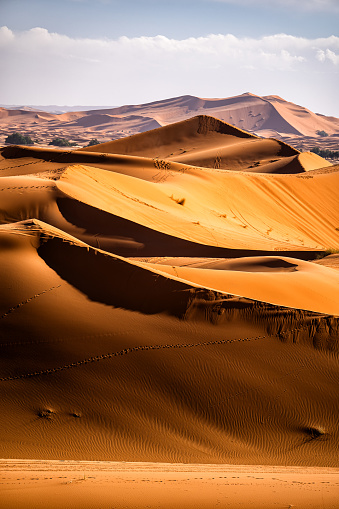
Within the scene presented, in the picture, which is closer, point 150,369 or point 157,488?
point 157,488

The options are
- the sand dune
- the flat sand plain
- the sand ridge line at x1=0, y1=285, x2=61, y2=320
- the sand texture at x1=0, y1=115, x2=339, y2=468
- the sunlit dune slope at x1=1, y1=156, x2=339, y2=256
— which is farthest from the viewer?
the sand dune

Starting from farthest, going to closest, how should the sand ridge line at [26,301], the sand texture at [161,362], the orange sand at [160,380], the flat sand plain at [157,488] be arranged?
the sand ridge line at [26,301]
the sand texture at [161,362]
the orange sand at [160,380]
the flat sand plain at [157,488]

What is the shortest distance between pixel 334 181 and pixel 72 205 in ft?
48.3

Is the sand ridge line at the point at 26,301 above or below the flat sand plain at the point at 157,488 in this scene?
above

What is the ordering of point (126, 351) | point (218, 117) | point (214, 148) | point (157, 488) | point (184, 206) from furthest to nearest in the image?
point (218, 117), point (214, 148), point (184, 206), point (126, 351), point (157, 488)

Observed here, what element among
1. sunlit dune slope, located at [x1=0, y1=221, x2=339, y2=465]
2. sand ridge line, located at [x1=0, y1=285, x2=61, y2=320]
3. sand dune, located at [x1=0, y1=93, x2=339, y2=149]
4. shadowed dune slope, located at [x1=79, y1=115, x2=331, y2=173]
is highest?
sand dune, located at [x1=0, y1=93, x2=339, y2=149]

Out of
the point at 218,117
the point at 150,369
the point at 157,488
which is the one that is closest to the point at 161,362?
the point at 150,369

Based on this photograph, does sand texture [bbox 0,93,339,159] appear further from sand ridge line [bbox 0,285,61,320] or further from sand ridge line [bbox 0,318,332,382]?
sand ridge line [bbox 0,318,332,382]

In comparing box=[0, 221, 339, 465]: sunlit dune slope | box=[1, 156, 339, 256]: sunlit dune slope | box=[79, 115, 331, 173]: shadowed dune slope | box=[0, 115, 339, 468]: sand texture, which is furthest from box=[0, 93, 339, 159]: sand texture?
box=[0, 221, 339, 465]: sunlit dune slope

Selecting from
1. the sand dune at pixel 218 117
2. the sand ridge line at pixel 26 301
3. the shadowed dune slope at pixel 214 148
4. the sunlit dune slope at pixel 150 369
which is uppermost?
the sand dune at pixel 218 117

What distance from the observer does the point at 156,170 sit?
2298cm

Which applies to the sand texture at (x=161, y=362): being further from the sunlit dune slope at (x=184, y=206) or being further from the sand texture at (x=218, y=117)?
the sand texture at (x=218, y=117)

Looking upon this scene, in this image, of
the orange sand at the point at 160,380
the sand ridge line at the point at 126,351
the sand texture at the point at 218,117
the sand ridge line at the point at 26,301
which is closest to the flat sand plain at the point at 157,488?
the orange sand at the point at 160,380

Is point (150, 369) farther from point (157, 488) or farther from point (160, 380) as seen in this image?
point (157, 488)
